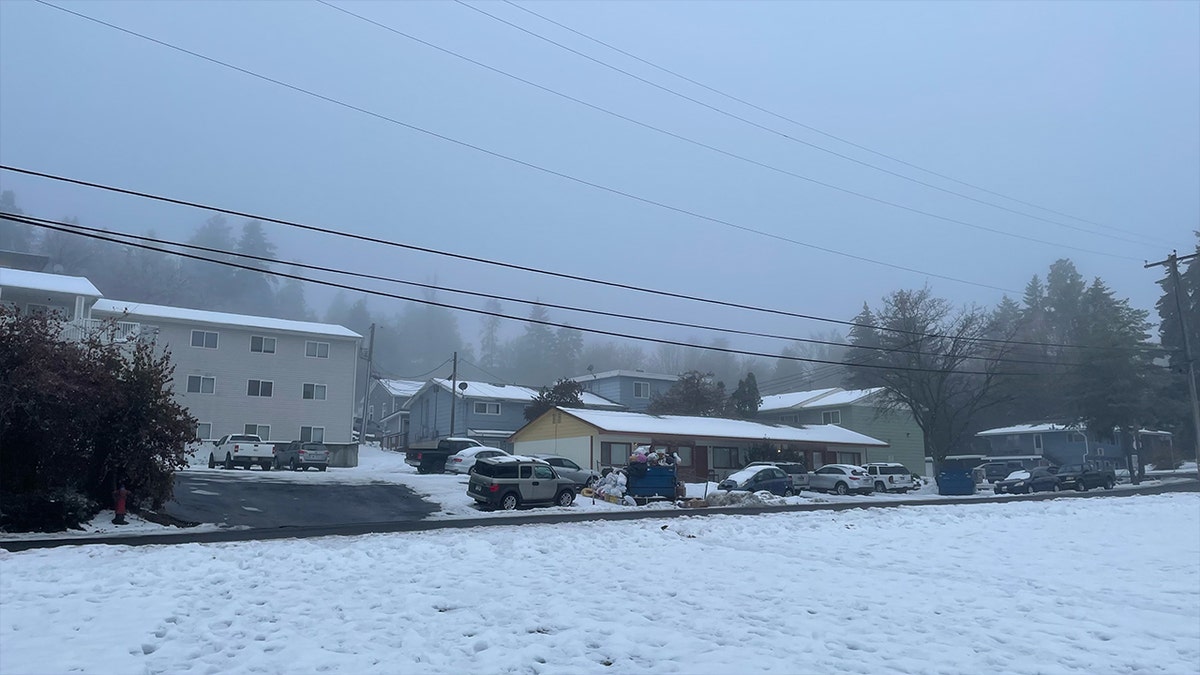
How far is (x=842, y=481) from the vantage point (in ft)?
140

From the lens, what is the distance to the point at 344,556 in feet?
44.5

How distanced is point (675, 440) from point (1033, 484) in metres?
18.8

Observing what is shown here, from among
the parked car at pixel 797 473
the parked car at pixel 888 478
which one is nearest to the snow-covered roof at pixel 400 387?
the parked car at pixel 797 473

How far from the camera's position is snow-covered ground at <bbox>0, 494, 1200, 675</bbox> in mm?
8602

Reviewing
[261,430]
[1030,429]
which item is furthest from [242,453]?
[1030,429]

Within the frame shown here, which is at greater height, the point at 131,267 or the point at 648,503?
the point at 131,267

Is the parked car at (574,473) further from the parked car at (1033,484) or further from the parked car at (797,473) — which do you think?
the parked car at (1033,484)

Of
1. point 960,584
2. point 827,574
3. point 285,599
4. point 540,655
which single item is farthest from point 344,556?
point 960,584

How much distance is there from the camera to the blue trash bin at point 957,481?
1633 inches

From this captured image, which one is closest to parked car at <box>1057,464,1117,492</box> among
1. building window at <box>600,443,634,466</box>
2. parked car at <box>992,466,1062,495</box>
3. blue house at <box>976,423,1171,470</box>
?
Result: parked car at <box>992,466,1062,495</box>

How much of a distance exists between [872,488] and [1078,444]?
120ft

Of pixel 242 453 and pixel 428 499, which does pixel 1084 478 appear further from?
pixel 242 453

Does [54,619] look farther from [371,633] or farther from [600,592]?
[600,592]

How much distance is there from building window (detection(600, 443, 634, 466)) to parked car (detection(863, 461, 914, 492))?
42.5ft
